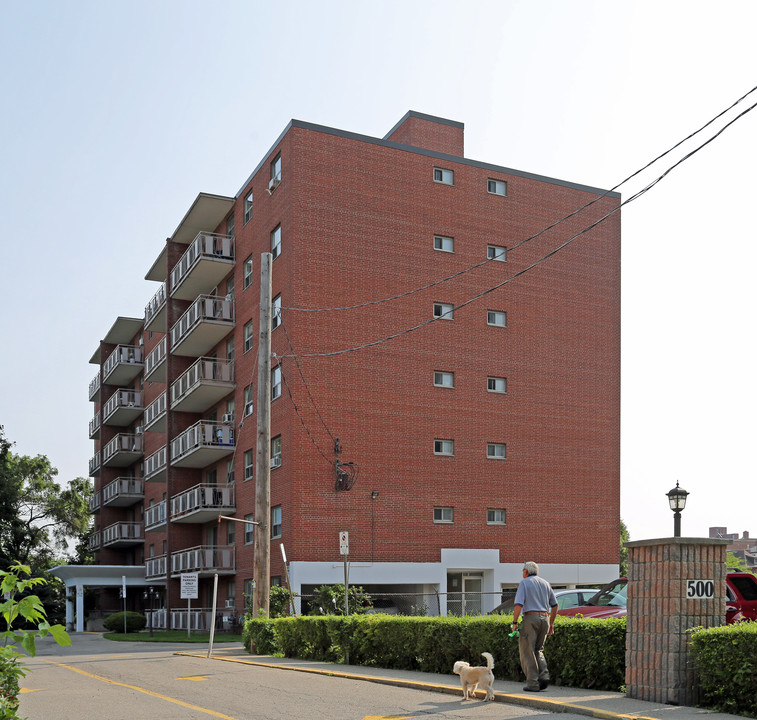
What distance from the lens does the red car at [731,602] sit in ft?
63.0

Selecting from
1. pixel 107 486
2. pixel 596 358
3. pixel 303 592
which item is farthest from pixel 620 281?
pixel 107 486

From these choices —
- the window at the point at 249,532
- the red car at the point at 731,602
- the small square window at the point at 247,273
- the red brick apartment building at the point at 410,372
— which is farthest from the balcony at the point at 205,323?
the red car at the point at 731,602

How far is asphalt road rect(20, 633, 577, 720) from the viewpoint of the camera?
12.3 meters

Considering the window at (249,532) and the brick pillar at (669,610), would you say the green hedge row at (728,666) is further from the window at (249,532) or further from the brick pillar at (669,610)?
Answer: the window at (249,532)

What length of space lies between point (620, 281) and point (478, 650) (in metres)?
30.0

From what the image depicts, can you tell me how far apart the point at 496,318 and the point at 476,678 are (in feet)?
91.5

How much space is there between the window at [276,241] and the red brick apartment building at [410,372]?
14 centimetres

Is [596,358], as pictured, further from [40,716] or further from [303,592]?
[40,716]

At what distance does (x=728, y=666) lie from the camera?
11320 millimetres

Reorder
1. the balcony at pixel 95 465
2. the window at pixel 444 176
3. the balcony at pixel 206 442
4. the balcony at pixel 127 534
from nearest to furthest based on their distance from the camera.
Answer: the window at pixel 444 176, the balcony at pixel 206 442, the balcony at pixel 127 534, the balcony at pixel 95 465

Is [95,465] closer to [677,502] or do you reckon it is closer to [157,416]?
[157,416]

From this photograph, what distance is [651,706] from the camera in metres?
11.9

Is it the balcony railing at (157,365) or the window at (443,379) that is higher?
the balcony railing at (157,365)

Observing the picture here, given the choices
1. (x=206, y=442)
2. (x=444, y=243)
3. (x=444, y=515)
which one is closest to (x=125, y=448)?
(x=206, y=442)
